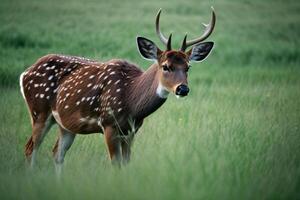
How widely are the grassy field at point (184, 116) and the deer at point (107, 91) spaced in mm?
339

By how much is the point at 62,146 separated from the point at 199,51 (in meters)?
2.12

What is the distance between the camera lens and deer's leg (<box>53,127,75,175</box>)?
8.50 meters

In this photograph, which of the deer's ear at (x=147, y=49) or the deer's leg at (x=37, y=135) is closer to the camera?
the deer's ear at (x=147, y=49)

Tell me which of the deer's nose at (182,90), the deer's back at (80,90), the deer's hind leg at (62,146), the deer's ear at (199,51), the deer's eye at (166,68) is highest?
the deer's ear at (199,51)

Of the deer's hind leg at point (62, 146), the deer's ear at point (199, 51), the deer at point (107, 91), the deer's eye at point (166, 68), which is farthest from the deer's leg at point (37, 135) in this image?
the deer's ear at point (199, 51)

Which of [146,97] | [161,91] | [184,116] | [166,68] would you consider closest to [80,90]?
[146,97]

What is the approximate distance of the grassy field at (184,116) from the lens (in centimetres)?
580

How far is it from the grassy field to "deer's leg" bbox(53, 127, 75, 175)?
17 cm

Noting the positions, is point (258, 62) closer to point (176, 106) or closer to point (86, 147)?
point (176, 106)

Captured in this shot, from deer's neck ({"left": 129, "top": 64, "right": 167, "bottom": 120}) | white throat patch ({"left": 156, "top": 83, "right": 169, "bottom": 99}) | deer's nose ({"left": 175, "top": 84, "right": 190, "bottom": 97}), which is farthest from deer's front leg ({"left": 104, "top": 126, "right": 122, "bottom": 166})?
deer's nose ({"left": 175, "top": 84, "right": 190, "bottom": 97})

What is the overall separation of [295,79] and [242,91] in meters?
1.79

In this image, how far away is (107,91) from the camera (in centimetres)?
799

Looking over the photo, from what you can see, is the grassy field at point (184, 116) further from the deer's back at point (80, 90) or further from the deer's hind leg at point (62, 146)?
the deer's back at point (80, 90)

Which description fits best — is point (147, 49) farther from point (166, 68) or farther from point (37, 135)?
point (37, 135)
